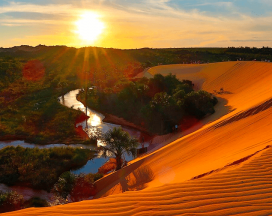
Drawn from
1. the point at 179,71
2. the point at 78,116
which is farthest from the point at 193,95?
the point at 179,71

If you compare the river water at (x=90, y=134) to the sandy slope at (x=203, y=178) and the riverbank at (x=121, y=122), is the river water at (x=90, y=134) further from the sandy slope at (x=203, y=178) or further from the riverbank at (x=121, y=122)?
the sandy slope at (x=203, y=178)

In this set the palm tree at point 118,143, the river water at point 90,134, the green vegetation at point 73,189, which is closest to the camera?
the green vegetation at point 73,189

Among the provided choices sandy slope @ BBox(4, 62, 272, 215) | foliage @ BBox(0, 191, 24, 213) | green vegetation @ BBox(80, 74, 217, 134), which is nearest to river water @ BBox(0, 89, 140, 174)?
green vegetation @ BBox(80, 74, 217, 134)

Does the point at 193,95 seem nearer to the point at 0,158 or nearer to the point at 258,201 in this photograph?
the point at 0,158

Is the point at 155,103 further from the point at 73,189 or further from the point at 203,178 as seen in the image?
the point at 203,178

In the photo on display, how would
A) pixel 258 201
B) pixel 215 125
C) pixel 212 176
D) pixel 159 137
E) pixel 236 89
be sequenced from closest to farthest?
pixel 258 201 → pixel 212 176 → pixel 215 125 → pixel 159 137 → pixel 236 89

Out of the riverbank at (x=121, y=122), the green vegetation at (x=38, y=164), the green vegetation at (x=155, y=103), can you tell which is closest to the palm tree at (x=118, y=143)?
the green vegetation at (x=38, y=164)

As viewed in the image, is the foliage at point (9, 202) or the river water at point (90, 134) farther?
the river water at point (90, 134)

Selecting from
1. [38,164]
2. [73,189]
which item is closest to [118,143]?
[73,189]
